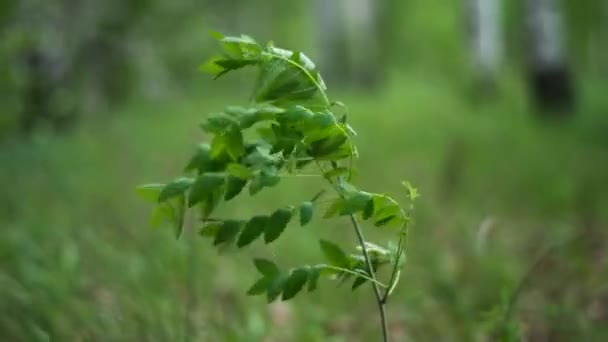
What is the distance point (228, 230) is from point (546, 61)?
22.0 ft

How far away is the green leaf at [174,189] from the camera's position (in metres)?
1.37

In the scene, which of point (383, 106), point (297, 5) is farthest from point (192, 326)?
point (297, 5)

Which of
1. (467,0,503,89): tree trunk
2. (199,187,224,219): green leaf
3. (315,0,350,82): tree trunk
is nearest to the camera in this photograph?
(199,187,224,219): green leaf

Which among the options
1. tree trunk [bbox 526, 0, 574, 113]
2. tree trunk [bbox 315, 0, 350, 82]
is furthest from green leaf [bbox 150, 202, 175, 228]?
tree trunk [bbox 315, 0, 350, 82]

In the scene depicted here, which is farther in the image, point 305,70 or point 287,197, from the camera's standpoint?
point 287,197

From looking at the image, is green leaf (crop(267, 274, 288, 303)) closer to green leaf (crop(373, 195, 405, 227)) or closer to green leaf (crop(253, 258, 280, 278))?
green leaf (crop(253, 258, 280, 278))

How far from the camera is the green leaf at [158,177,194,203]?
1373 mm

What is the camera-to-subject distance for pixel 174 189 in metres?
1.38

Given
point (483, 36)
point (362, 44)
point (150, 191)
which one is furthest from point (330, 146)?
point (362, 44)

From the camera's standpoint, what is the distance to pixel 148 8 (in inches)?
369

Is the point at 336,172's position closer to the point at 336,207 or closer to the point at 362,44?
→ the point at 336,207

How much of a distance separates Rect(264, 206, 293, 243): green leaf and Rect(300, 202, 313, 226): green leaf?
2 centimetres

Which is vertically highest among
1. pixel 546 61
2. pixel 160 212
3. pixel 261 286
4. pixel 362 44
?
pixel 160 212

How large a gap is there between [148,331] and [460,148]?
11.1 ft
